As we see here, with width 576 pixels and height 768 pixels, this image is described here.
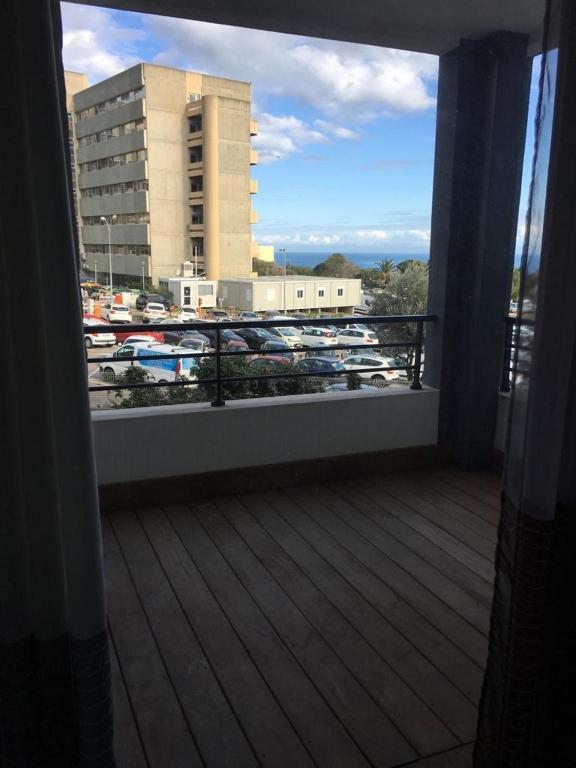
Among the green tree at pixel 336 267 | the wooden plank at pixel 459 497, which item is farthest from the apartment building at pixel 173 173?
the wooden plank at pixel 459 497

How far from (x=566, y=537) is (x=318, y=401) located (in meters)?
2.20

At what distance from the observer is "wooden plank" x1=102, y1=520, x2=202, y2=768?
1.43 m

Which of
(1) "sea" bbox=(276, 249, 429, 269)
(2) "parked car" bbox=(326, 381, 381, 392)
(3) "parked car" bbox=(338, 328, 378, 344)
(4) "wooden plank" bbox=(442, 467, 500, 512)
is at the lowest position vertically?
(4) "wooden plank" bbox=(442, 467, 500, 512)

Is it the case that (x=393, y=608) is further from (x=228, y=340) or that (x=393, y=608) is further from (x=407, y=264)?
(x=407, y=264)

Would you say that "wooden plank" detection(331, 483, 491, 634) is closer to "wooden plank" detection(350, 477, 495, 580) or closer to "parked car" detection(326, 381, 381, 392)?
"wooden plank" detection(350, 477, 495, 580)

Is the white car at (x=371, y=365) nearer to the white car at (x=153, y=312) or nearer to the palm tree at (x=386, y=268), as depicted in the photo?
the palm tree at (x=386, y=268)

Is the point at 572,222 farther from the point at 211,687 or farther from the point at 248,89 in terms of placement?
the point at 248,89

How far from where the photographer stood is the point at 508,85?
3012 millimetres

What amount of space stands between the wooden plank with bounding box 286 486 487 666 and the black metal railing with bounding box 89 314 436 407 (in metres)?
0.69

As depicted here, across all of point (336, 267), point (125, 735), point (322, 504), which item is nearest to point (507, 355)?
point (336, 267)

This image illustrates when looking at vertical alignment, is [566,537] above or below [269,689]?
above

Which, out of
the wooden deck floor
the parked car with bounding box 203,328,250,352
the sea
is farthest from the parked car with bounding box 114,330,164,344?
the wooden deck floor

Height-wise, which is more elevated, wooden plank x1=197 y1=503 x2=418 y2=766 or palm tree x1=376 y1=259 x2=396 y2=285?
palm tree x1=376 y1=259 x2=396 y2=285

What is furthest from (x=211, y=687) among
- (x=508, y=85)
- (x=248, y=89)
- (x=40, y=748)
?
(x=508, y=85)
